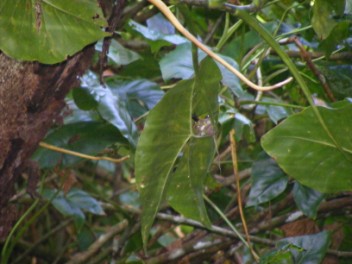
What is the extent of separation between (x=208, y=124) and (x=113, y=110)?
0.20 metres

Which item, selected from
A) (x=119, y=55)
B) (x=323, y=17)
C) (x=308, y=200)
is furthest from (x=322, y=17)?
(x=119, y=55)

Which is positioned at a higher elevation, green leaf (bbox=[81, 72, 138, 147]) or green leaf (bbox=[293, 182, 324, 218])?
green leaf (bbox=[81, 72, 138, 147])

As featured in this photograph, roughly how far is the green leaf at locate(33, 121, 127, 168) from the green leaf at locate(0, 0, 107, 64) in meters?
0.42

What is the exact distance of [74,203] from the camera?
5.06ft

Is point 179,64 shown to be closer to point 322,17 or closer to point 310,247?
point 322,17

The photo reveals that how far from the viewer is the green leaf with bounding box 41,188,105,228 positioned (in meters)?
1.52

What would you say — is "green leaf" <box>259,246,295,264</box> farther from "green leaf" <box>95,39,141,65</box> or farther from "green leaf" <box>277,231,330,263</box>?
"green leaf" <box>95,39,141,65</box>

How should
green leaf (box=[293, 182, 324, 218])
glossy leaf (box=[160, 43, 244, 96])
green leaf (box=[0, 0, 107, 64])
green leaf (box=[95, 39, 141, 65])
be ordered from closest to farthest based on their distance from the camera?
green leaf (box=[0, 0, 107, 64])
glossy leaf (box=[160, 43, 244, 96])
green leaf (box=[293, 182, 324, 218])
green leaf (box=[95, 39, 141, 65])

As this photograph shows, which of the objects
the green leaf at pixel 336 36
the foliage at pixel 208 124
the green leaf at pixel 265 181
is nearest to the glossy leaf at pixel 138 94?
the foliage at pixel 208 124

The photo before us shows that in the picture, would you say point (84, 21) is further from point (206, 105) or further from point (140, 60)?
point (140, 60)

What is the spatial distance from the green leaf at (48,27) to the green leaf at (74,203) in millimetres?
704

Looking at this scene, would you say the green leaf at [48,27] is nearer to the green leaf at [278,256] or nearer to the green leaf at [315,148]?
the green leaf at [315,148]

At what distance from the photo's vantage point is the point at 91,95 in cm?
120

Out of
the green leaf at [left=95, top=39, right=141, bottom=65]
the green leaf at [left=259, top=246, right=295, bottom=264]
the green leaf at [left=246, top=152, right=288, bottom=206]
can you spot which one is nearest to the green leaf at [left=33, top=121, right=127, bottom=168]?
the green leaf at [left=95, top=39, right=141, bottom=65]
